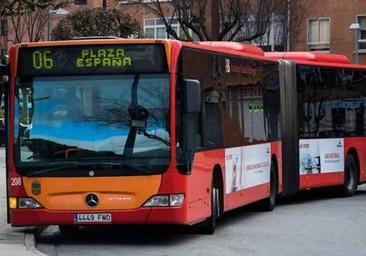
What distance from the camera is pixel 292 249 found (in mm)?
10969

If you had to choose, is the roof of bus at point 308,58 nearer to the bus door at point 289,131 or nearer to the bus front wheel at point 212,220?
the bus door at point 289,131

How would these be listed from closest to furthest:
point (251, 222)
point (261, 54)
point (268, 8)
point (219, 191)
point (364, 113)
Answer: point (219, 191) → point (251, 222) → point (261, 54) → point (364, 113) → point (268, 8)

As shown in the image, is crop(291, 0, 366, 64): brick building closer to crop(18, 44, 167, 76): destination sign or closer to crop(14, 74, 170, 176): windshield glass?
crop(18, 44, 167, 76): destination sign

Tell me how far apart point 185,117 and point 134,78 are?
2.85 ft

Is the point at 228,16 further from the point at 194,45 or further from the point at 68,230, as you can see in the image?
the point at 194,45

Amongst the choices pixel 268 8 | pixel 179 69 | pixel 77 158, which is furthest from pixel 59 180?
pixel 268 8

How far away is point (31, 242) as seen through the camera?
1112cm

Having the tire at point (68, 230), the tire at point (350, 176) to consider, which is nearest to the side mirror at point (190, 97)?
the tire at point (68, 230)

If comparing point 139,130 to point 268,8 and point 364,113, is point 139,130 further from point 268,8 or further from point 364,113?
point 268,8

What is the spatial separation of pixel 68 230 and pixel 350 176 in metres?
8.51

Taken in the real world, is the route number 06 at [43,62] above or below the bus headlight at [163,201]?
above

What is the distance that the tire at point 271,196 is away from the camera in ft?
51.3

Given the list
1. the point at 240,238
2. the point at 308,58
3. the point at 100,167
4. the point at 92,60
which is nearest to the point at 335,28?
the point at 308,58

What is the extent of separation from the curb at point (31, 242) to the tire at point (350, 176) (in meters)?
8.82
